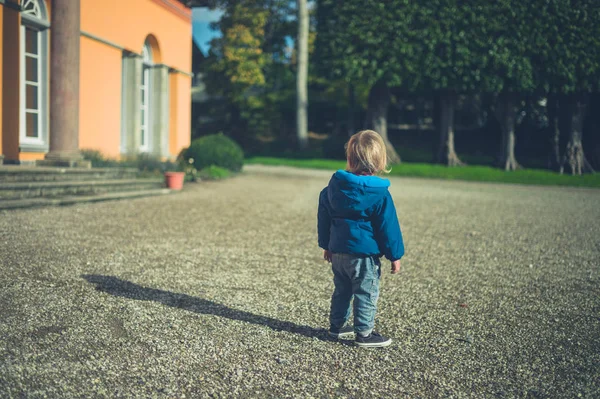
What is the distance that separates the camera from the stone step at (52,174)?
8484 millimetres

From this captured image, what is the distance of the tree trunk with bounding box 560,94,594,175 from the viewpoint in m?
20.0

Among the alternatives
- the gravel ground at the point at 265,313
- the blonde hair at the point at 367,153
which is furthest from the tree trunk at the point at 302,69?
the blonde hair at the point at 367,153

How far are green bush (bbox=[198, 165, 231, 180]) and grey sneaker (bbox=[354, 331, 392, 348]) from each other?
1167 cm

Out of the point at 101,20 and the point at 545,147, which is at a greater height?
the point at 101,20

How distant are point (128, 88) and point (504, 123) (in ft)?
48.2

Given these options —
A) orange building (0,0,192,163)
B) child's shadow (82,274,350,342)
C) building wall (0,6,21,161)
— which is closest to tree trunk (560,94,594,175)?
orange building (0,0,192,163)

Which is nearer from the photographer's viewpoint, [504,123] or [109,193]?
[109,193]

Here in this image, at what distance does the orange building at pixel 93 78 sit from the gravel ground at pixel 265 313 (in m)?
2.60

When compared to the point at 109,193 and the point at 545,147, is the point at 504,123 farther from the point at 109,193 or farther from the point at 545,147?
the point at 109,193

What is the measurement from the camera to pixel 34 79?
10.4 meters

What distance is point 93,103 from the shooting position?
1212cm

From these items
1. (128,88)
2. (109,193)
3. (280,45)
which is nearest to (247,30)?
(280,45)

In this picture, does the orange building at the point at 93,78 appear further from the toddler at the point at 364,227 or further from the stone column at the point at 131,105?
the toddler at the point at 364,227

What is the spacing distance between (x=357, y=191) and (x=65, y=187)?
24.0 feet
